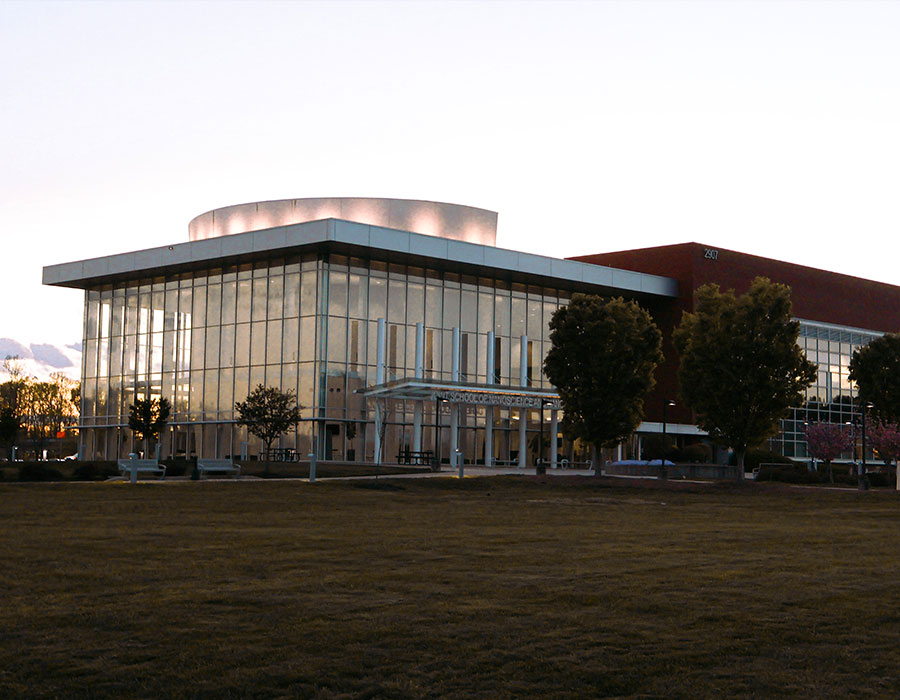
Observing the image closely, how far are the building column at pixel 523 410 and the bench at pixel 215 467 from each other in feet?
75.6

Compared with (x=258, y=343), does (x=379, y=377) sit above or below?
below

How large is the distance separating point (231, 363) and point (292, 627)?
6035 cm

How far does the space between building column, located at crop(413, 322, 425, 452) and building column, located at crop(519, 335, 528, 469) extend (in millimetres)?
6325

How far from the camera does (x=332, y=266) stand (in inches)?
2591

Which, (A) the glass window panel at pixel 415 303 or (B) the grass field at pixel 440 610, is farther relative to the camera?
(A) the glass window panel at pixel 415 303

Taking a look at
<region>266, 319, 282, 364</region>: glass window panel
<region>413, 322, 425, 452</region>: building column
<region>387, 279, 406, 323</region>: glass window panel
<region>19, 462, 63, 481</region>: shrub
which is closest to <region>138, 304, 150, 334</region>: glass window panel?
<region>266, 319, 282, 364</region>: glass window panel

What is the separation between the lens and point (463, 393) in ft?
209

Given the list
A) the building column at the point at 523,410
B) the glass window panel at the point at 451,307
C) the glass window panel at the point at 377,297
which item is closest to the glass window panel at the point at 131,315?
the glass window panel at the point at 377,297

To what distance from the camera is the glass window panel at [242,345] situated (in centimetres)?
6825

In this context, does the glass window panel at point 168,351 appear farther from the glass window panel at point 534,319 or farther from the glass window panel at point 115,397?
the glass window panel at point 534,319

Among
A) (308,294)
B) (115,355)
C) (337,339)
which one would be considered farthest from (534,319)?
(115,355)

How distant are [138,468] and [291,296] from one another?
2479 centimetres

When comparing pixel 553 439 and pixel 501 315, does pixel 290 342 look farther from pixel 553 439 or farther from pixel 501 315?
pixel 553 439

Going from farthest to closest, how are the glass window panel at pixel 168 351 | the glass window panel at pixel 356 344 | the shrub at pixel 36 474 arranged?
the glass window panel at pixel 168 351 → the glass window panel at pixel 356 344 → the shrub at pixel 36 474
